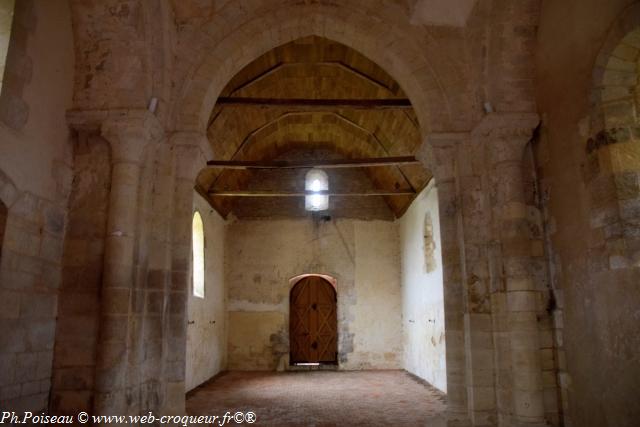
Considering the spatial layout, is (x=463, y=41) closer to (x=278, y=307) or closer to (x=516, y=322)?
(x=516, y=322)

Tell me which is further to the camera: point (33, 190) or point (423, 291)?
point (423, 291)

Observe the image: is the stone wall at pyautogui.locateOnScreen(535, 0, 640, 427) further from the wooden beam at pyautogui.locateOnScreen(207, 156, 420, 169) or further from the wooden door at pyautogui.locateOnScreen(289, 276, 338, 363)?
the wooden door at pyautogui.locateOnScreen(289, 276, 338, 363)

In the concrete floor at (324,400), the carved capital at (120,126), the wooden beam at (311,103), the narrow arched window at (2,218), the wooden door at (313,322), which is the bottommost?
the concrete floor at (324,400)

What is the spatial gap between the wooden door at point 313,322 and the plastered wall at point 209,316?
1.91m

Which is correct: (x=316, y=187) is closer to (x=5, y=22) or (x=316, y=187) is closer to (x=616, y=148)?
(x=616, y=148)

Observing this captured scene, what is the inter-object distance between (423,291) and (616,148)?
6.67m

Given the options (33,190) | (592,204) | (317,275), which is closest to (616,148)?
(592,204)

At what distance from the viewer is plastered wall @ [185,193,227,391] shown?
29.2 feet

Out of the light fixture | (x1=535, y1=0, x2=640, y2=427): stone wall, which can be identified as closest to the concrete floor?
(x1=535, y1=0, x2=640, y2=427): stone wall

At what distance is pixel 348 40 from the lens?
5.68 m

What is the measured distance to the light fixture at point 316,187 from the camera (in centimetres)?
1281

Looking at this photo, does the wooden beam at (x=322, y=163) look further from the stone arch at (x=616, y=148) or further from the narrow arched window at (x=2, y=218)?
the narrow arched window at (x=2, y=218)

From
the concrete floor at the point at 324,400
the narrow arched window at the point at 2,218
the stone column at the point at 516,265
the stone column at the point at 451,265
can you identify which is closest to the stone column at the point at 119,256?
the narrow arched window at the point at 2,218

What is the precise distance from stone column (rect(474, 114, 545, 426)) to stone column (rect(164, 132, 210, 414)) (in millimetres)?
2947
